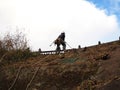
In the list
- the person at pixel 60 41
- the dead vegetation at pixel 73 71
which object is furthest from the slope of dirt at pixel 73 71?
the person at pixel 60 41

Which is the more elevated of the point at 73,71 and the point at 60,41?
the point at 60,41

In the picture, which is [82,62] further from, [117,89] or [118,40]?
[117,89]

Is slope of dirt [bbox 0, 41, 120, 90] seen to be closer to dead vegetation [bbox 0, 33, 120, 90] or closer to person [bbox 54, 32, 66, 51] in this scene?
dead vegetation [bbox 0, 33, 120, 90]

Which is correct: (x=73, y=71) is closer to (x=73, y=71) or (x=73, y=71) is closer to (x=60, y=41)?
(x=73, y=71)

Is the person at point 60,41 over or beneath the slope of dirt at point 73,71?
over

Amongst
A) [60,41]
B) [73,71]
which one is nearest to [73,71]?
[73,71]

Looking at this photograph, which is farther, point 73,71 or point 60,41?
point 60,41

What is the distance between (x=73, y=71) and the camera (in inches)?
716

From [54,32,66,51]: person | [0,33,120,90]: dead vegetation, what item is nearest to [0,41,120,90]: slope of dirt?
[0,33,120,90]: dead vegetation

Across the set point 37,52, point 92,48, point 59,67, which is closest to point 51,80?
point 59,67

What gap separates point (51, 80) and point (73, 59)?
7.19 feet

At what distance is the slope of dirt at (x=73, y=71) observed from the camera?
16.4 m

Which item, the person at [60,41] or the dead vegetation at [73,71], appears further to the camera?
the person at [60,41]

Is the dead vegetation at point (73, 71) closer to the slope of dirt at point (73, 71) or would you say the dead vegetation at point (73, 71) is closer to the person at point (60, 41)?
the slope of dirt at point (73, 71)
